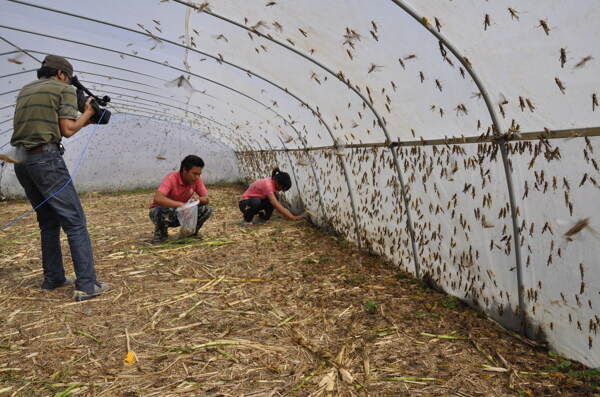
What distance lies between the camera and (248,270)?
18.5 ft

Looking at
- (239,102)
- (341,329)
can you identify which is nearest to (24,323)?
(341,329)

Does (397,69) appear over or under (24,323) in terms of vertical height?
over

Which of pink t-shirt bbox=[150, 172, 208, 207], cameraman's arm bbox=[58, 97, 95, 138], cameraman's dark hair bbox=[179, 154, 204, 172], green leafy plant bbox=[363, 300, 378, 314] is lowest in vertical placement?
green leafy plant bbox=[363, 300, 378, 314]

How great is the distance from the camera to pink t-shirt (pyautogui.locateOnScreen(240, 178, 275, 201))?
26.9ft

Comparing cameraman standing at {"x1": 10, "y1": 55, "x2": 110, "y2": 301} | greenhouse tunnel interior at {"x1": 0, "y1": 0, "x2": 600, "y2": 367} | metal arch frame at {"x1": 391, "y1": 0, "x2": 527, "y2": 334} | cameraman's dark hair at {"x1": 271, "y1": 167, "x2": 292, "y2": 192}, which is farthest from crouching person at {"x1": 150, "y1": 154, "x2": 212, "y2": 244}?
metal arch frame at {"x1": 391, "y1": 0, "x2": 527, "y2": 334}

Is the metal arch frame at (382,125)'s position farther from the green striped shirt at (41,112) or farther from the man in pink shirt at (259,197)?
the man in pink shirt at (259,197)

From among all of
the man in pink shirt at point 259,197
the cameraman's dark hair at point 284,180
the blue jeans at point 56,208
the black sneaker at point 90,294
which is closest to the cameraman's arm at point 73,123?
the blue jeans at point 56,208

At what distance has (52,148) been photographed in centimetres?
401

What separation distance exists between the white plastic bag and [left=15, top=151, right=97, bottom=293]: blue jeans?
2.18m

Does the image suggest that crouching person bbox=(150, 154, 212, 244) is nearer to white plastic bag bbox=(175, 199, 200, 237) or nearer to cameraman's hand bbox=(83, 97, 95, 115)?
white plastic bag bbox=(175, 199, 200, 237)

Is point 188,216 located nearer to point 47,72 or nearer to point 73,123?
point 73,123

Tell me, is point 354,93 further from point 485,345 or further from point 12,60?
point 12,60

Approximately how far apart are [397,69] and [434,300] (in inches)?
102

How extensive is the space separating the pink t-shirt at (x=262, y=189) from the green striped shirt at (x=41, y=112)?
178 inches
